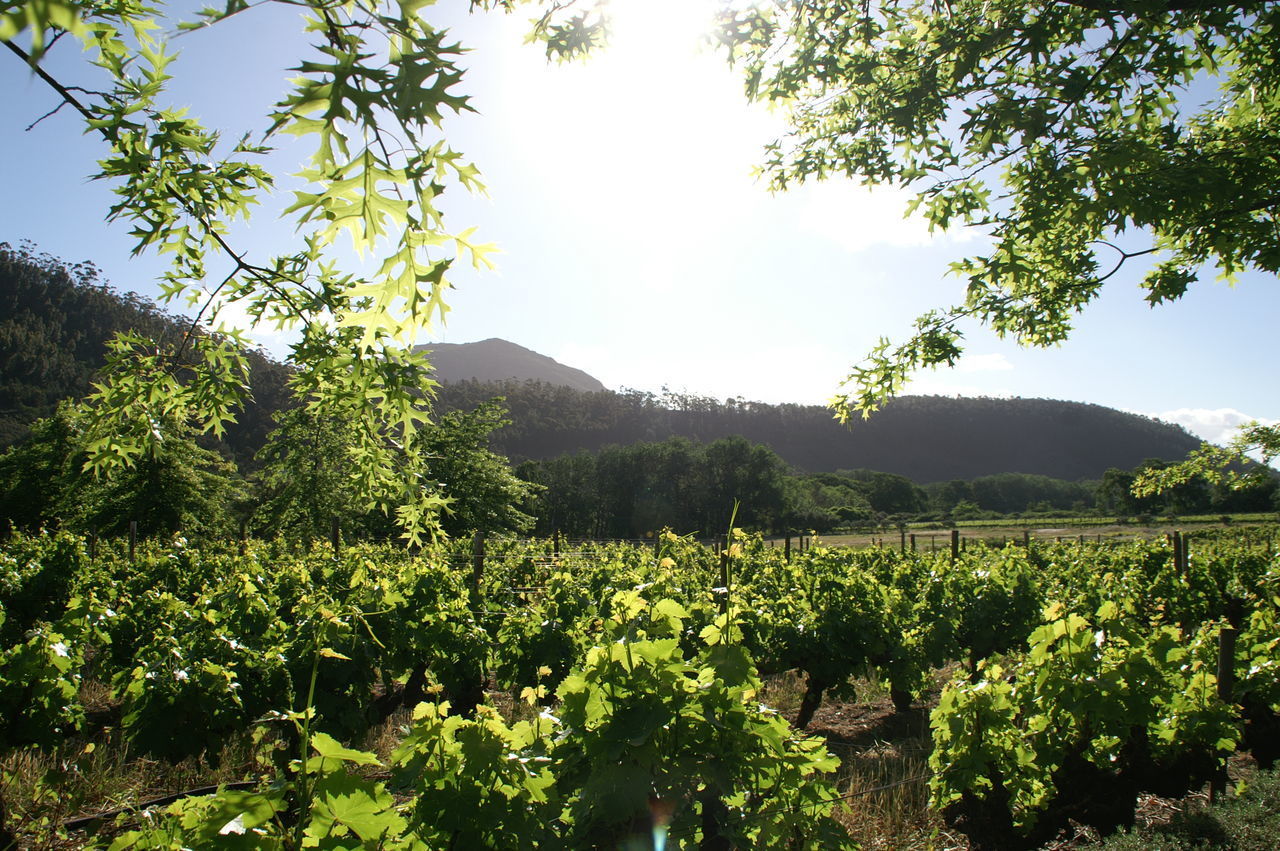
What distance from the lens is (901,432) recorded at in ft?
524

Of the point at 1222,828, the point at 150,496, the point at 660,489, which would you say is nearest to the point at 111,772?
the point at 1222,828

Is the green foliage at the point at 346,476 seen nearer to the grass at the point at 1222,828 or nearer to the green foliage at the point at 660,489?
the grass at the point at 1222,828

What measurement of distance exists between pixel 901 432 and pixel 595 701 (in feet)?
558

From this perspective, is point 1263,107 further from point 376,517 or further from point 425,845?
point 376,517

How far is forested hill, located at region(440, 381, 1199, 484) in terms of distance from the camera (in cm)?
13088

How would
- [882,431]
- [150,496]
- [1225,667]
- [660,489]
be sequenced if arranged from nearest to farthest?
[1225,667] < [150,496] < [660,489] < [882,431]

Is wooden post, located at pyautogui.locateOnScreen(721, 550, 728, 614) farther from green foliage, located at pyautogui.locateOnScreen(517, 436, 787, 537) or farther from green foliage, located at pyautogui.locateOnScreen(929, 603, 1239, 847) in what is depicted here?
green foliage, located at pyautogui.locateOnScreen(517, 436, 787, 537)

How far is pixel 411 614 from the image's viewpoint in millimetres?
6379

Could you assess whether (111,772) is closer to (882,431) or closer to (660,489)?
(660,489)

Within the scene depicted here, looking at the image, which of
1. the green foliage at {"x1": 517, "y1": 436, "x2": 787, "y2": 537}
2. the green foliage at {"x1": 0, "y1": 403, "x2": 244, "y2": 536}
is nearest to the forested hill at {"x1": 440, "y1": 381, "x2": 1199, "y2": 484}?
the green foliage at {"x1": 517, "y1": 436, "x2": 787, "y2": 537}

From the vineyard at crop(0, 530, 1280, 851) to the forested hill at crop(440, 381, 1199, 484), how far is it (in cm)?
12032

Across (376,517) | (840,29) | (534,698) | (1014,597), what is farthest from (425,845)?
(376,517)

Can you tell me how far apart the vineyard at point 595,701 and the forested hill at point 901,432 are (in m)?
120

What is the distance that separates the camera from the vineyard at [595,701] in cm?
186
